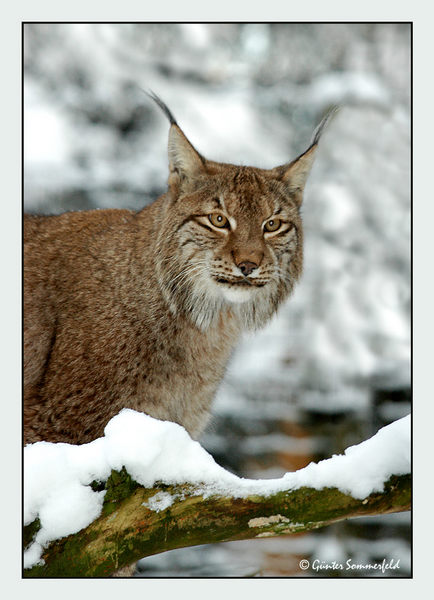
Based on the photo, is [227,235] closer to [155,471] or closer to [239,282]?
[239,282]

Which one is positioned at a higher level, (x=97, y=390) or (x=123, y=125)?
(x=123, y=125)

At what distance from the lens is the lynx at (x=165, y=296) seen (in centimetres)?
398

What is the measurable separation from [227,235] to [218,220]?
0.12m

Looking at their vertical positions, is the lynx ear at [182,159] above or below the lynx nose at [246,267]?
above

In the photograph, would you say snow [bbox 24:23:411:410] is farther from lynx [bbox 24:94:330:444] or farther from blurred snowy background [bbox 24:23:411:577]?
lynx [bbox 24:94:330:444]

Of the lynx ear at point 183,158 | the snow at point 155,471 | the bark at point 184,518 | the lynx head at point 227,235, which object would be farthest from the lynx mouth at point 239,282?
the bark at point 184,518

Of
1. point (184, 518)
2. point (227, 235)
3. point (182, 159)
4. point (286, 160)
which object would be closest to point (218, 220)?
point (227, 235)

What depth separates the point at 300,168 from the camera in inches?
166

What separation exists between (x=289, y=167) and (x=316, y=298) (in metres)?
1.80

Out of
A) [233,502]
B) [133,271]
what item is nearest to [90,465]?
[233,502]

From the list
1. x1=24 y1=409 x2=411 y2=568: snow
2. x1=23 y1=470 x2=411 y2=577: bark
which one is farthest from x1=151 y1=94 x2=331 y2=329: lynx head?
x1=23 y1=470 x2=411 y2=577: bark

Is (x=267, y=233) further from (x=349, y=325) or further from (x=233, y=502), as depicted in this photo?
(x=349, y=325)

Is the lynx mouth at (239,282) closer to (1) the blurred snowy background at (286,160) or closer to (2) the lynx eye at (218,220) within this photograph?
(2) the lynx eye at (218,220)

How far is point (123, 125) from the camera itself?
525 centimetres
